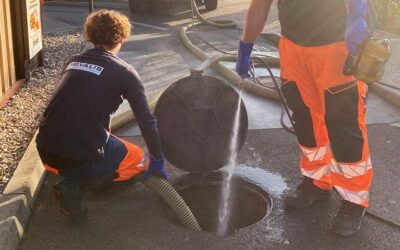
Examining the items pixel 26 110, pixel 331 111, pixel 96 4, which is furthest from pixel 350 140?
pixel 96 4

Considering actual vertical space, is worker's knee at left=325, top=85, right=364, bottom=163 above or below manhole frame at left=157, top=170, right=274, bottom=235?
above

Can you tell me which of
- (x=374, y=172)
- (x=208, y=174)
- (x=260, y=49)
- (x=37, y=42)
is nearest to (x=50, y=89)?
(x=37, y=42)

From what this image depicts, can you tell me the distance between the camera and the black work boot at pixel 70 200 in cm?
304

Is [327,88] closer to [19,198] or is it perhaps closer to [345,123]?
[345,123]

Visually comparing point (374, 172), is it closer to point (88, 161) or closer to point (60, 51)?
point (88, 161)

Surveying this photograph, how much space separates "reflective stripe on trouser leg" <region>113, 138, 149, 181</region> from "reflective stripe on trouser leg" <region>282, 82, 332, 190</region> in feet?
3.75

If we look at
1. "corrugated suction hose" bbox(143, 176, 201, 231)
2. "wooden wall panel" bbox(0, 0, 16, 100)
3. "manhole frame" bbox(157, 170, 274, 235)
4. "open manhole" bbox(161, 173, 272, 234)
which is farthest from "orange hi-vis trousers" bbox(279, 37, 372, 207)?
"wooden wall panel" bbox(0, 0, 16, 100)

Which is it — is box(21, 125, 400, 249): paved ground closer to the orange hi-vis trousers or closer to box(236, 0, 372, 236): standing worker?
box(236, 0, 372, 236): standing worker

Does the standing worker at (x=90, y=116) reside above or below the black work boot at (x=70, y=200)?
above

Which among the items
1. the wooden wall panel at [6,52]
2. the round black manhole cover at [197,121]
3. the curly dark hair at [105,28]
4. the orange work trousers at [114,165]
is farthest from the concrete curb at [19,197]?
the wooden wall panel at [6,52]

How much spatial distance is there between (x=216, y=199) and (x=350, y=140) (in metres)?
1.24

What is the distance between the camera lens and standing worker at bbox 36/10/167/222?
2926 millimetres

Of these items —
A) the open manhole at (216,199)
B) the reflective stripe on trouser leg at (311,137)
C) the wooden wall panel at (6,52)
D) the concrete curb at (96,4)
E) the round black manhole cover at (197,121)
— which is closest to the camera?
the reflective stripe on trouser leg at (311,137)

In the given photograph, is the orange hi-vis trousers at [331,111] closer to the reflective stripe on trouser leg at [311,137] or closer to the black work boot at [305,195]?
the reflective stripe on trouser leg at [311,137]
